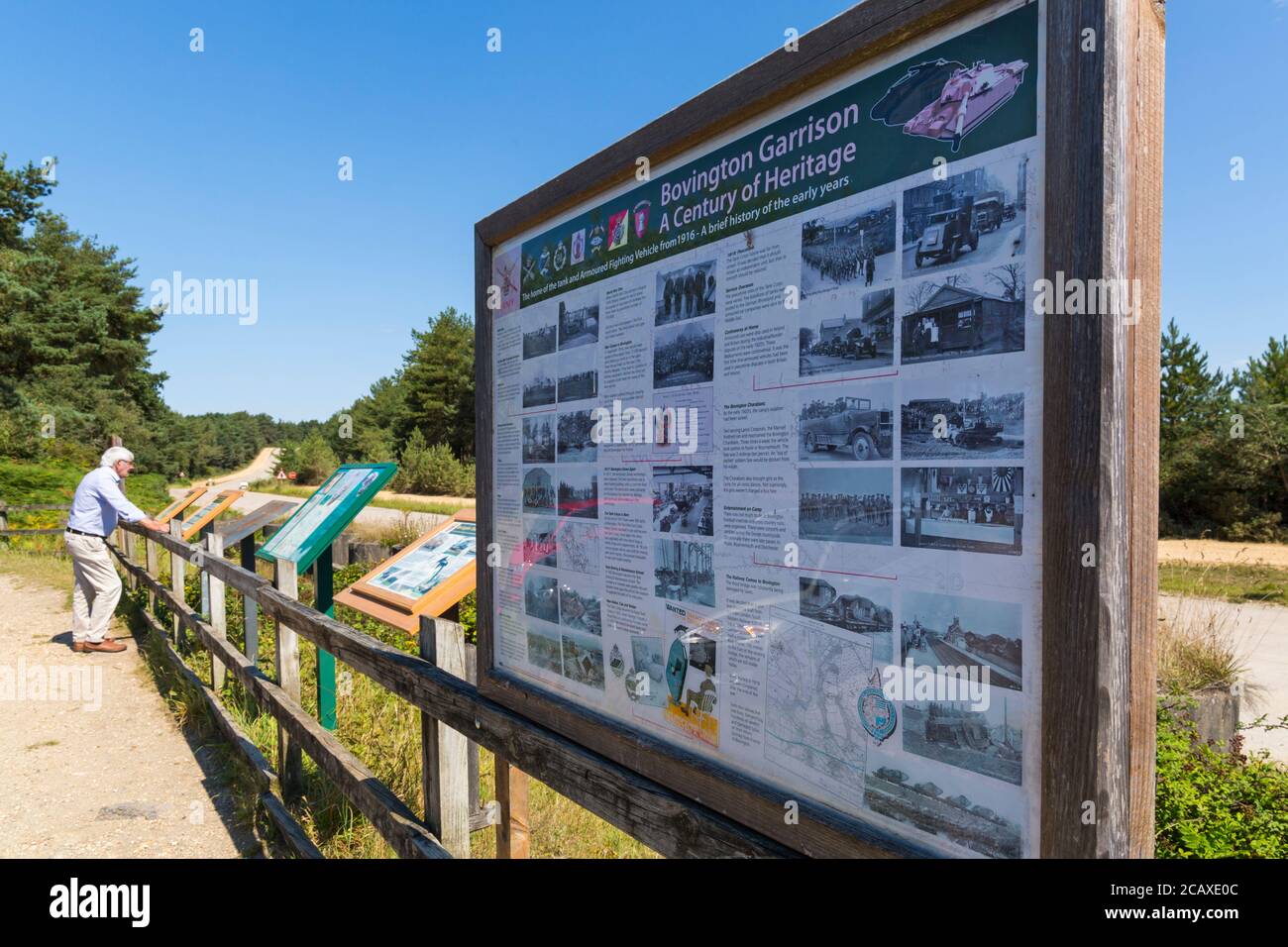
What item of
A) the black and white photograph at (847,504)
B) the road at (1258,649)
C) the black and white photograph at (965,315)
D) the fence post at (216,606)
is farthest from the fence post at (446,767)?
the road at (1258,649)

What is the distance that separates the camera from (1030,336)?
1.05 metres

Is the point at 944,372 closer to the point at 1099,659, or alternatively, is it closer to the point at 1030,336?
the point at 1030,336

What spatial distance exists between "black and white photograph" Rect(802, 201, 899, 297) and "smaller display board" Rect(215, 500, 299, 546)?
591 centimetres

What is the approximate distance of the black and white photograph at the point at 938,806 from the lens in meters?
1.08

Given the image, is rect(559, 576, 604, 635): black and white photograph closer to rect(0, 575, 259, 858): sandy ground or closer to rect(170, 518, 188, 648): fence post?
rect(0, 575, 259, 858): sandy ground

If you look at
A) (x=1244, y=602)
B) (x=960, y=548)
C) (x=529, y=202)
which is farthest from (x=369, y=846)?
(x=1244, y=602)

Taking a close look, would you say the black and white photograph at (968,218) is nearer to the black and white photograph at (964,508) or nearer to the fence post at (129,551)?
the black and white photograph at (964,508)

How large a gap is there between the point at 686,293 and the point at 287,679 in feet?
11.6

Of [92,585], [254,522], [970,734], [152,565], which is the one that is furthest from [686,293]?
[152,565]

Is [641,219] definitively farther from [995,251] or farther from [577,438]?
[995,251]

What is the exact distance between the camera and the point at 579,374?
1886 mm

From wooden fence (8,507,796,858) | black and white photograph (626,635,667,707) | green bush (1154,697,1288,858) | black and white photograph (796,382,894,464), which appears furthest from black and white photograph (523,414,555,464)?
green bush (1154,697,1288,858)

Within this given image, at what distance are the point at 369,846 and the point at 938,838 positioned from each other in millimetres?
3233
